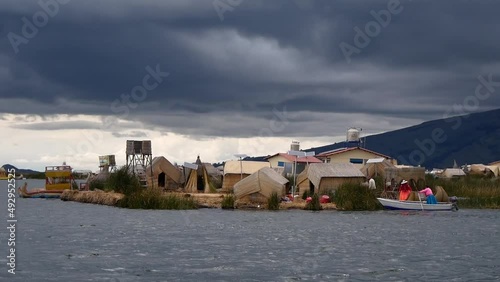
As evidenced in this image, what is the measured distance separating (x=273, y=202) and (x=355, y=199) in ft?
18.3

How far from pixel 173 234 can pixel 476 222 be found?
20170mm

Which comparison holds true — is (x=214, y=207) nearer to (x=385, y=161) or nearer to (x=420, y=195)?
(x=420, y=195)

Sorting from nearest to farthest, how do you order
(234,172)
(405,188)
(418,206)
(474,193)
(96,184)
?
(418,206) → (405,188) → (474,193) → (234,172) → (96,184)

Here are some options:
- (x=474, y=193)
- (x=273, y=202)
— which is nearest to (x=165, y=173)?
(x=273, y=202)

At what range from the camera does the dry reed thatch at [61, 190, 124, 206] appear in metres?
61.3

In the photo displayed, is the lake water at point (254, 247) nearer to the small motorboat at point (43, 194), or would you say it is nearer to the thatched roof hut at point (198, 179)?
the thatched roof hut at point (198, 179)

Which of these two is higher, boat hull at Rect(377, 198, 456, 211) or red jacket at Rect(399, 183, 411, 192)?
red jacket at Rect(399, 183, 411, 192)

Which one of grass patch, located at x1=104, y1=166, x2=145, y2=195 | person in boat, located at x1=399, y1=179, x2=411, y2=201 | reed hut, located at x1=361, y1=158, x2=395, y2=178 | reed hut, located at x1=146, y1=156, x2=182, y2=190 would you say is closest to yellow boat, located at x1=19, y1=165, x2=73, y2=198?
reed hut, located at x1=146, y1=156, x2=182, y2=190

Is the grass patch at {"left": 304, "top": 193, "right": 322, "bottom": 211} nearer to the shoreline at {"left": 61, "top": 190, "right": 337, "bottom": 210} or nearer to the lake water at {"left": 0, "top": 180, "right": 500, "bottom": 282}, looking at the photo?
the shoreline at {"left": 61, "top": 190, "right": 337, "bottom": 210}

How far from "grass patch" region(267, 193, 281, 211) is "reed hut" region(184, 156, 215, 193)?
19128mm

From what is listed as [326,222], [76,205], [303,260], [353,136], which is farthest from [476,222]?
[353,136]

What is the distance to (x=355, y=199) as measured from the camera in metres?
55.8

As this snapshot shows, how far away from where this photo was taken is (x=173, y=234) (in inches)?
1588

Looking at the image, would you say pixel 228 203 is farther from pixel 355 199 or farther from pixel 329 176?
pixel 329 176
